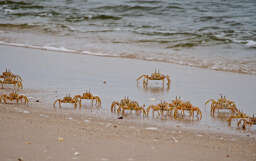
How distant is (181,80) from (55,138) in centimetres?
542

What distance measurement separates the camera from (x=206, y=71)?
10.9 meters

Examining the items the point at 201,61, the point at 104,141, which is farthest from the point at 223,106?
the point at 201,61

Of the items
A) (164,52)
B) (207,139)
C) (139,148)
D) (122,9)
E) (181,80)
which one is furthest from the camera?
(122,9)

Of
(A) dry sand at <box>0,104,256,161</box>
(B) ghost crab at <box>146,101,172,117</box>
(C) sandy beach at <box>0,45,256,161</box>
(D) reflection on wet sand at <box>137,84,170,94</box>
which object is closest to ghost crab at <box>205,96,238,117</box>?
(C) sandy beach at <box>0,45,256,161</box>

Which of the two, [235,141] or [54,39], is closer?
[235,141]

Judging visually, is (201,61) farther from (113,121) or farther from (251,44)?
(113,121)

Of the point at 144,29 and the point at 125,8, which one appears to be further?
the point at 125,8

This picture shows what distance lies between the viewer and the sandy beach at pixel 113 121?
15.4ft

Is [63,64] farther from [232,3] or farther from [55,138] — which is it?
[232,3]

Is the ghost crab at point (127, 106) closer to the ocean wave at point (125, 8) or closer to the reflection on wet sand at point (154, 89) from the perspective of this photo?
the reflection on wet sand at point (154, 89)

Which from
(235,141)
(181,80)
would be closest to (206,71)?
(181,80)

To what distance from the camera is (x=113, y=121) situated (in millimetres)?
6430

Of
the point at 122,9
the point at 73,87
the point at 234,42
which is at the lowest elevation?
the point at 73,87

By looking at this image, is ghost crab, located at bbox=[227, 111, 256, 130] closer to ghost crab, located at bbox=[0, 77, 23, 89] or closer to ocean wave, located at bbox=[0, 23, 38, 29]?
ghost crab, located at bbox=[0, 77, 23, 89]
